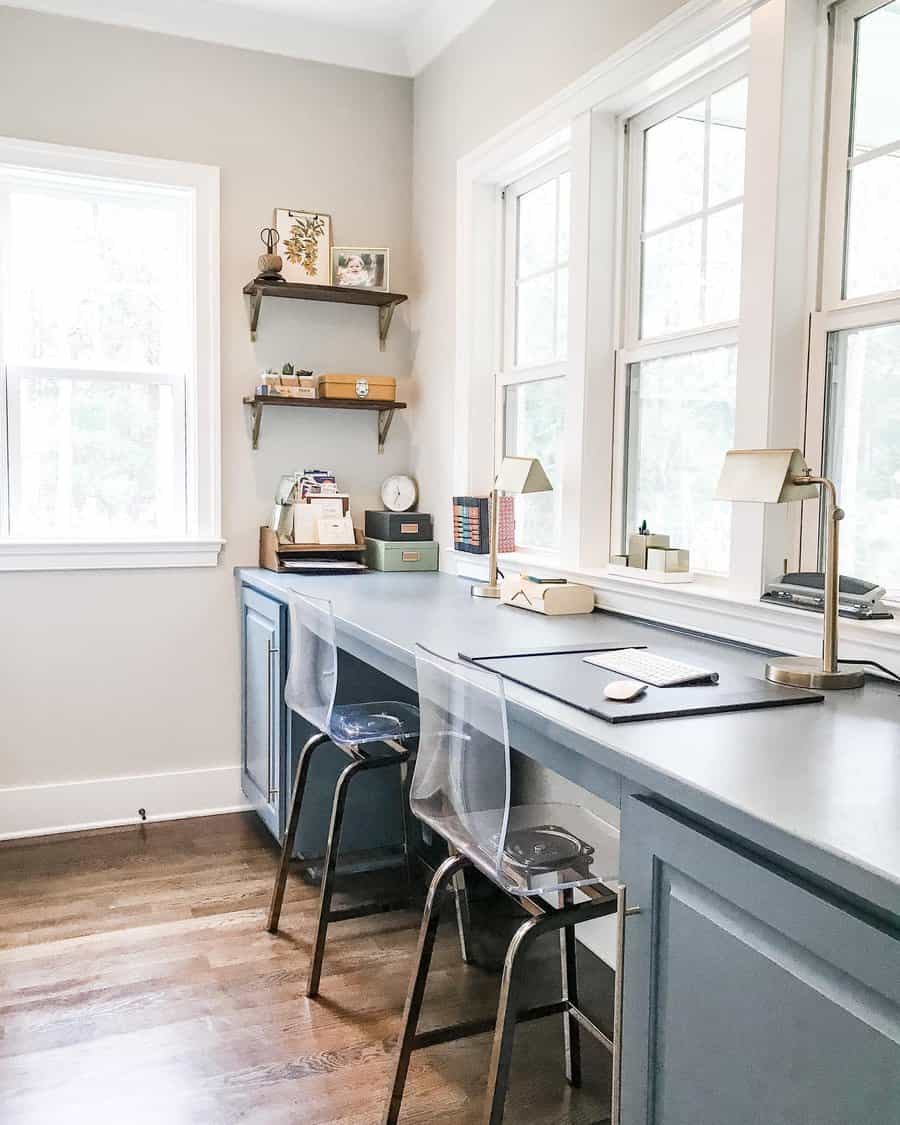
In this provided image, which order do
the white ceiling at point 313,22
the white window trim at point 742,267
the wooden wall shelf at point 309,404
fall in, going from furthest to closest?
the wooden wall shelf at point 309,404
the white ceiling at point 313,22
the white window trim at point 742,267

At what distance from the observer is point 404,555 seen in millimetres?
3615

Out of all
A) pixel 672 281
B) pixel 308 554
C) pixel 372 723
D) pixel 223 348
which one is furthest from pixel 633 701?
pixel 223 348

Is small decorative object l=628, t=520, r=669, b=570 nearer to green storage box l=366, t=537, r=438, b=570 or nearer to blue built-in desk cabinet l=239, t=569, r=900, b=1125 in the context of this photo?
blue built-in desk cabinet l=239, t=569, r=900, b=1125

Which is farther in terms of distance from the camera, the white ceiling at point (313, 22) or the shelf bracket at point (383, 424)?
the shelf bracket at point (383, 424)

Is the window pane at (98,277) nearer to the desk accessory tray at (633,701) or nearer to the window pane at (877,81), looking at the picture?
the desk accessory tray at (633,701)

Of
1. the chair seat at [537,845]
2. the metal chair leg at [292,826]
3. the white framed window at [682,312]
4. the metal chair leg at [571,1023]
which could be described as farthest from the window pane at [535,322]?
the metal chair leg at [571,1023]

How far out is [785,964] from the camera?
3.43ft

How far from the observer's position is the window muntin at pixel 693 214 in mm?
2330

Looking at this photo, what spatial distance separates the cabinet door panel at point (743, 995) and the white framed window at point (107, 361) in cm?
267

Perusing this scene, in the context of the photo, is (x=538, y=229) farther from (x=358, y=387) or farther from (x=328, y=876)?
(x=328, y=876)

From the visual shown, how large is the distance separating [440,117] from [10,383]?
182 centimetres

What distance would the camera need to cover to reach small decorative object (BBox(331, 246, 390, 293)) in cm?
365

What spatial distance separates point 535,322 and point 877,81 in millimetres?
1418

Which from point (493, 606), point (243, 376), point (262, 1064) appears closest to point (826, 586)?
point (493, 606)
